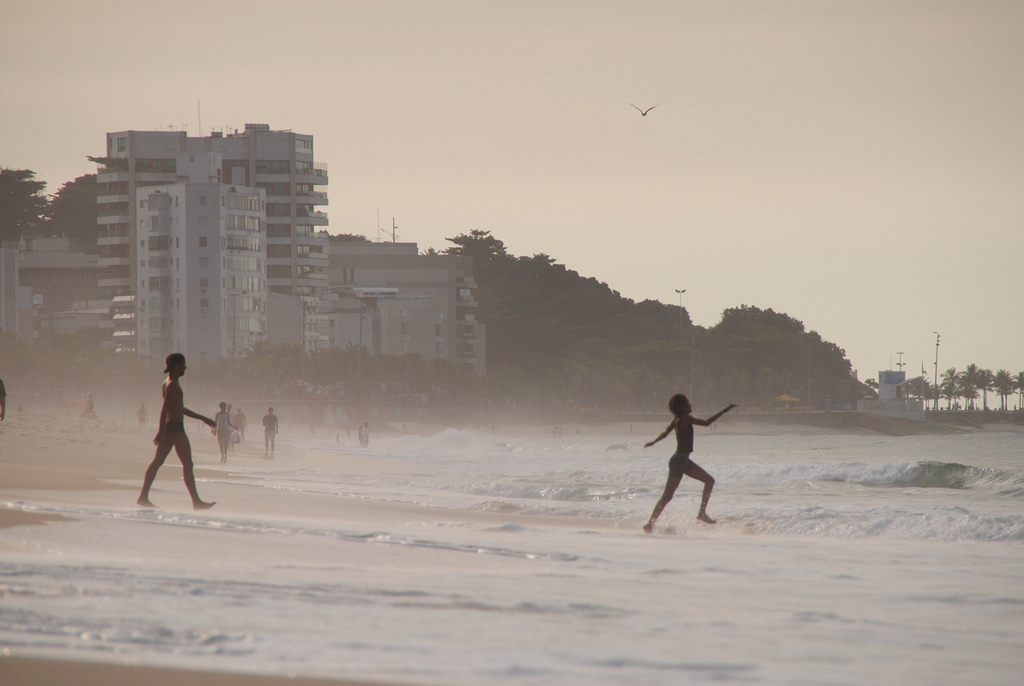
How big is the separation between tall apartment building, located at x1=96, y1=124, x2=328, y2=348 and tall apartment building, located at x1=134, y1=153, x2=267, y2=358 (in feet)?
33.5

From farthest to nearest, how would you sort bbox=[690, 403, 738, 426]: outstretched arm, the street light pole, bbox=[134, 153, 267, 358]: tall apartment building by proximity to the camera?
the street light pole
bbox=[134, 153, 267, 358]: tall apartment building
bbox=[690, 403, 738, 426]: outstretched arm

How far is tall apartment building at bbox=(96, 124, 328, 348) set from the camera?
10481 centimetres

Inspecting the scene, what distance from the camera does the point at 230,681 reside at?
397 cm

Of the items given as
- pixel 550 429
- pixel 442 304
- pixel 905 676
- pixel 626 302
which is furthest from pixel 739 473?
pixel 626 302

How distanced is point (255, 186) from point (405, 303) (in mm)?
21663

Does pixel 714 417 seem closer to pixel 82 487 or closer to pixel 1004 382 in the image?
pixel 82 487

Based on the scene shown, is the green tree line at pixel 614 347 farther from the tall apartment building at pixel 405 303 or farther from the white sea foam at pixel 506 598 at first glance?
the white sea foam at pixel 506 598

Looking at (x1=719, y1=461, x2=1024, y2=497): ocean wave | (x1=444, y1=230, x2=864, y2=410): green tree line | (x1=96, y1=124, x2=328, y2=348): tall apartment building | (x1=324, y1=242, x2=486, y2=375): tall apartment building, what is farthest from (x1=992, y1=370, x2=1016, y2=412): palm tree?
(x1=719, y1=461, x2=1024, y2=497): ocean wave

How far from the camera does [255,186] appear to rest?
364 feet

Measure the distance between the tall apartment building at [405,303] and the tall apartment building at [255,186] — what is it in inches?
199

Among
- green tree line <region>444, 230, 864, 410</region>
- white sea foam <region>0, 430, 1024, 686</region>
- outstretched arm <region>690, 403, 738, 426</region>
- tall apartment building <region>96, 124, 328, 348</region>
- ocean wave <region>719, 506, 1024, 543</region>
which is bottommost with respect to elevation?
ocean wave <region>719, 506, 1024, 543</region>

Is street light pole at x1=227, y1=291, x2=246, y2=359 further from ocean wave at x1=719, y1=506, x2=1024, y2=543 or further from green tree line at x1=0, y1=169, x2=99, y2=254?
ocean wave at x1=719, y1=506, x2=1024, y2=543

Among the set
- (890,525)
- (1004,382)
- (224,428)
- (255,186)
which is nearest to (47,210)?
(255,186)

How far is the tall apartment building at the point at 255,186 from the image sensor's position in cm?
10481
